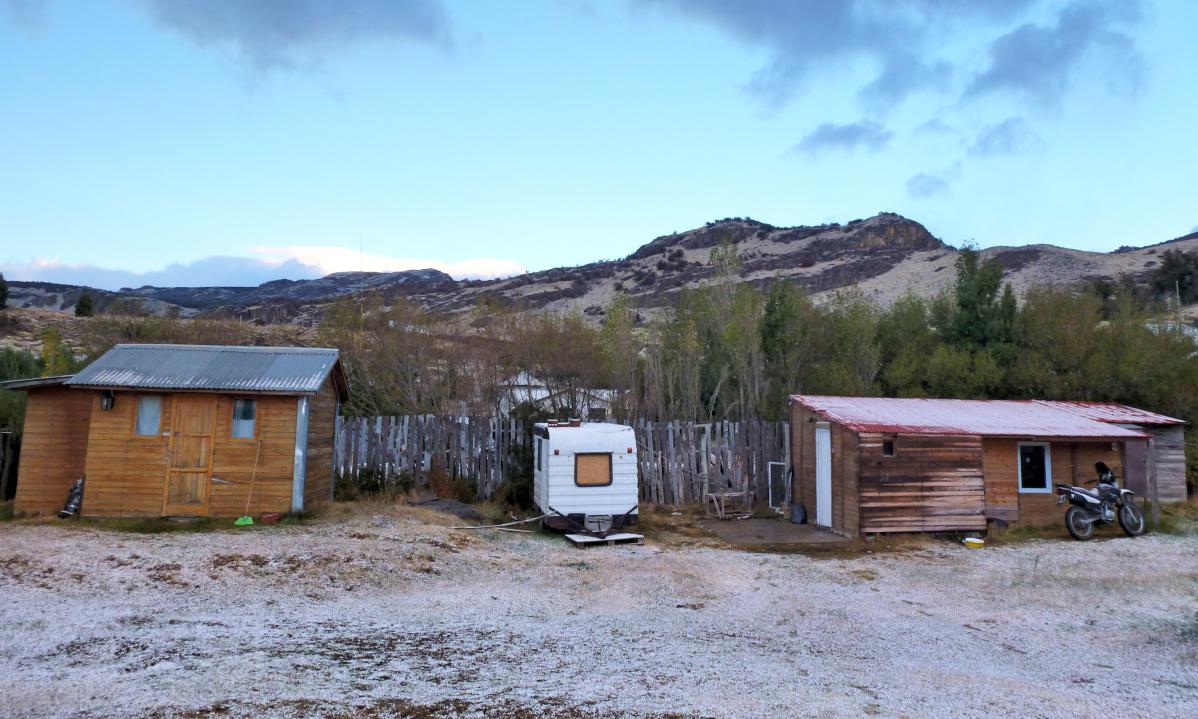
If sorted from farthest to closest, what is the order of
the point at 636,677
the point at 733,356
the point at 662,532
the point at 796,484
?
1. the point at 733,356
2. the point at 796,484
3. the point at 662,532
4. the point at 636,677

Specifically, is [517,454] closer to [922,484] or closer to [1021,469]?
[922,484]

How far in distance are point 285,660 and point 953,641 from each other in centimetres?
617

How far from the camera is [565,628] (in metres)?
7.74

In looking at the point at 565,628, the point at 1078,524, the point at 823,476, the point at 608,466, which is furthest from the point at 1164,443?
the point at 565,628

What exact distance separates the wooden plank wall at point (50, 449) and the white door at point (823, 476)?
44.6 ft

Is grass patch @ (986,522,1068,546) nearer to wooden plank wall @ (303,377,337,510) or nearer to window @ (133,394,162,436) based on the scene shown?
wooden plank wall @ (303,377,337,510)

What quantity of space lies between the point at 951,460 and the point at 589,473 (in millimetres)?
6570

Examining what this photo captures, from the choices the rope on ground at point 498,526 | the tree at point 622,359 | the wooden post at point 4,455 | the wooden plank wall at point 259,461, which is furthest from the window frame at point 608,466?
the wooden post at point 4,455

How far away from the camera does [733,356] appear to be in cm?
2053

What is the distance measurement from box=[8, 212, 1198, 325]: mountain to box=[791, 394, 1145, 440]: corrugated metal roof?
28.7 metres

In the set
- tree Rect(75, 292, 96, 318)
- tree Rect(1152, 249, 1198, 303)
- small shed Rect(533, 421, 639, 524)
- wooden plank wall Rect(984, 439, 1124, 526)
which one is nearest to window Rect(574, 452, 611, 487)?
small shed Rect(533, 421, 639, 524)

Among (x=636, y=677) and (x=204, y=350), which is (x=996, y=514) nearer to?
(x=636, y=677)

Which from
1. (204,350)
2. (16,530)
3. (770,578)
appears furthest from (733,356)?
(16,530)

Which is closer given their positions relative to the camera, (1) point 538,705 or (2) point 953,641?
(1) point 538,705
